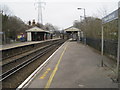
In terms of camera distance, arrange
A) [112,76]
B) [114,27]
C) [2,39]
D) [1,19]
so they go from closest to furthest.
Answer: [112,76]
[114,27]
[1,19]
[2,39]

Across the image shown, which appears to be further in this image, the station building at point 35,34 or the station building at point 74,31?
the station building at point 35,34

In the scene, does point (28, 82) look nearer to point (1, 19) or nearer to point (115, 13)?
point (115, 13)

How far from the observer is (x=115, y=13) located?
6.59m

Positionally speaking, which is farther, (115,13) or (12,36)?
(12,36)

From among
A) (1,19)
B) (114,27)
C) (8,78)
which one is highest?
(1,19)

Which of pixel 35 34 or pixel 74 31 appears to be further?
pixel 35 34

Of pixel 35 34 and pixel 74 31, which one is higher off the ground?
pixel 74 31

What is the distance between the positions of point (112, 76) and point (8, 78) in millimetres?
5275

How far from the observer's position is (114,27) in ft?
41.7

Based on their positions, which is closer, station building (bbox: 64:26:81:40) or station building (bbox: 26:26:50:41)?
station building (bbox: 64:26:81:40)

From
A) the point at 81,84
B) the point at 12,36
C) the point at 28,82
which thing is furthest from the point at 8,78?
the point at 12,36

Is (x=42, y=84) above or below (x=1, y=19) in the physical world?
below

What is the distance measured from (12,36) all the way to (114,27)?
4606 centimetres

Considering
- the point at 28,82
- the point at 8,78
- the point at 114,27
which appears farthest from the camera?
the point at 114,27
